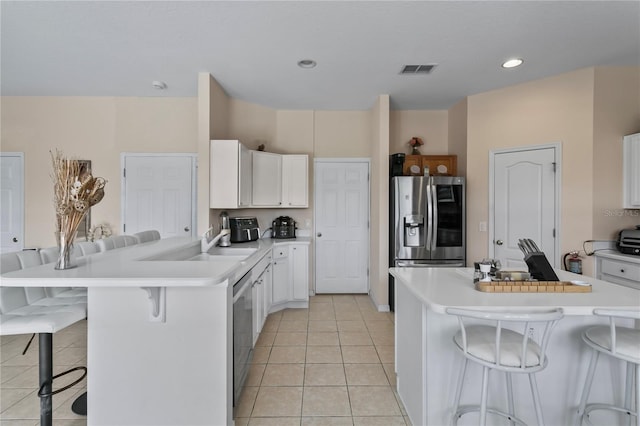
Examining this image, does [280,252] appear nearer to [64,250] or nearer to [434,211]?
[434,211]

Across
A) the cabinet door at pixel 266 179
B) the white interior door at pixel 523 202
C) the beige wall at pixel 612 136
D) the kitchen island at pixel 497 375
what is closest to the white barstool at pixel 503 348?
the kitchen island at pixel 497 375

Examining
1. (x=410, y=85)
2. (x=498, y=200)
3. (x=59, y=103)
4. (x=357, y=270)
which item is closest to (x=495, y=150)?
(x=498, y=200)

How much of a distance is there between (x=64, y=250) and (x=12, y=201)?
3.58 metres

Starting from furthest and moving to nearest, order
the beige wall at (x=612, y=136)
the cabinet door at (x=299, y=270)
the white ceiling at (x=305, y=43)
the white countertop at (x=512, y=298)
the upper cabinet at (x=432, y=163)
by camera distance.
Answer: the upper cabinet at (x=432, y=163)
the cabinet door at (x=299, y=270)
the beige wall at (x=612, y=136)
the white ceiling at (x=305, y=43)
the white countertop at (x=512, y=298)

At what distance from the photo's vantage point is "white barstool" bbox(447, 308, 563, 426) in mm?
1228

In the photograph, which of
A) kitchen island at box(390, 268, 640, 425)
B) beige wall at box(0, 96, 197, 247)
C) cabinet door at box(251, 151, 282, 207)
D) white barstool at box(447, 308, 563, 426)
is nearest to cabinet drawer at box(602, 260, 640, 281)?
kitchen island at box(390, 268, 640, 425)

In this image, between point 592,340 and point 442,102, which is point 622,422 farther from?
point 442,102

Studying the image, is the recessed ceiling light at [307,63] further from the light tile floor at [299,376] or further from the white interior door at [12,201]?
the white interior door at [12,201]

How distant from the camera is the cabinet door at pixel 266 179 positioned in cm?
378

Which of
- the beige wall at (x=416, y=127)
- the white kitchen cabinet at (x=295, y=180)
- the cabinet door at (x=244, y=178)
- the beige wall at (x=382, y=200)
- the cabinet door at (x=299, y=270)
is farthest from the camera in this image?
the beige wall at (x=416, y=127)

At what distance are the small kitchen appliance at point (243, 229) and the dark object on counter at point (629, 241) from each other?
12.6 ft

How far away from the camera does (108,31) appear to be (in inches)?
93.7

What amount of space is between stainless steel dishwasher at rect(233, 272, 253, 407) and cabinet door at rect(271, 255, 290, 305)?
129cm

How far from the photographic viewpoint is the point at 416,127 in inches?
171
